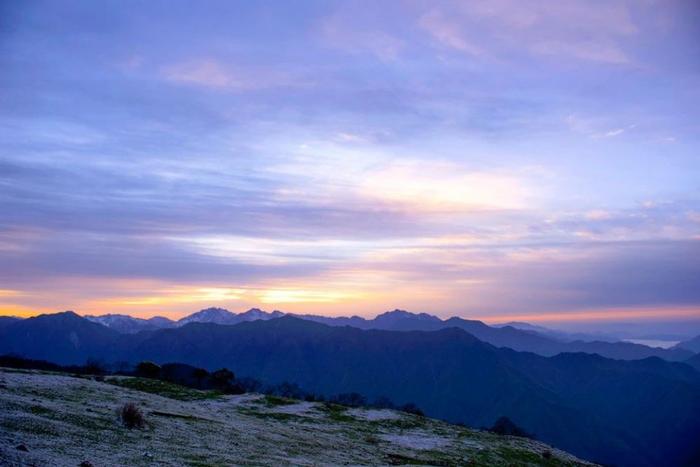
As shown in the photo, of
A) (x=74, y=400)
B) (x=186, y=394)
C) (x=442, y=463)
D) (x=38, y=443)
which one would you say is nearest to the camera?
(x=38, y=443)

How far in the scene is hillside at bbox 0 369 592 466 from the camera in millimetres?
27719

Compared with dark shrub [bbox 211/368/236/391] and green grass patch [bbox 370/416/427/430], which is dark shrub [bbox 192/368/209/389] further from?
green grass patch [bbox 370/416/427/430]

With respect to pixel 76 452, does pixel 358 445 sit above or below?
below

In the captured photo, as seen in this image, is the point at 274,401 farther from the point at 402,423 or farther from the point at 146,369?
the point at 146,369

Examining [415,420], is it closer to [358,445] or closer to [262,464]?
[358,445]

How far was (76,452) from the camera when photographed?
26.1 m

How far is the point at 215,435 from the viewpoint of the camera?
38406 millimetres

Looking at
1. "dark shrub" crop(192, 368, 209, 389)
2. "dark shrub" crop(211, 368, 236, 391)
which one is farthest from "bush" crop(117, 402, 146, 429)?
"dark shrub" crop(192, 368, 209, 389)

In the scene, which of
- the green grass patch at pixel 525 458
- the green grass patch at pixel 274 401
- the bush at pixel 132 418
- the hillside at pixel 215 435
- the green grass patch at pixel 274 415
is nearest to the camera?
the hillside at pixel 215 435

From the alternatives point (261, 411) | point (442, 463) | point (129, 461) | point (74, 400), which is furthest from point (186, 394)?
point (129, 461)

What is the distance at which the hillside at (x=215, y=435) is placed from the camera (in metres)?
27.7

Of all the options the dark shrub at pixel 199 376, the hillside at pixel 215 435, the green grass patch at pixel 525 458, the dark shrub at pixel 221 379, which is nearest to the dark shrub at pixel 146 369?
the dark shrub at pixel 221 379

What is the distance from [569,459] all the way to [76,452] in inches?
2332

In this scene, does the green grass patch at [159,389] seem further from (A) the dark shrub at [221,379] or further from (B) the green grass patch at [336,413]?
(A) the dark shrub at [221,379]
